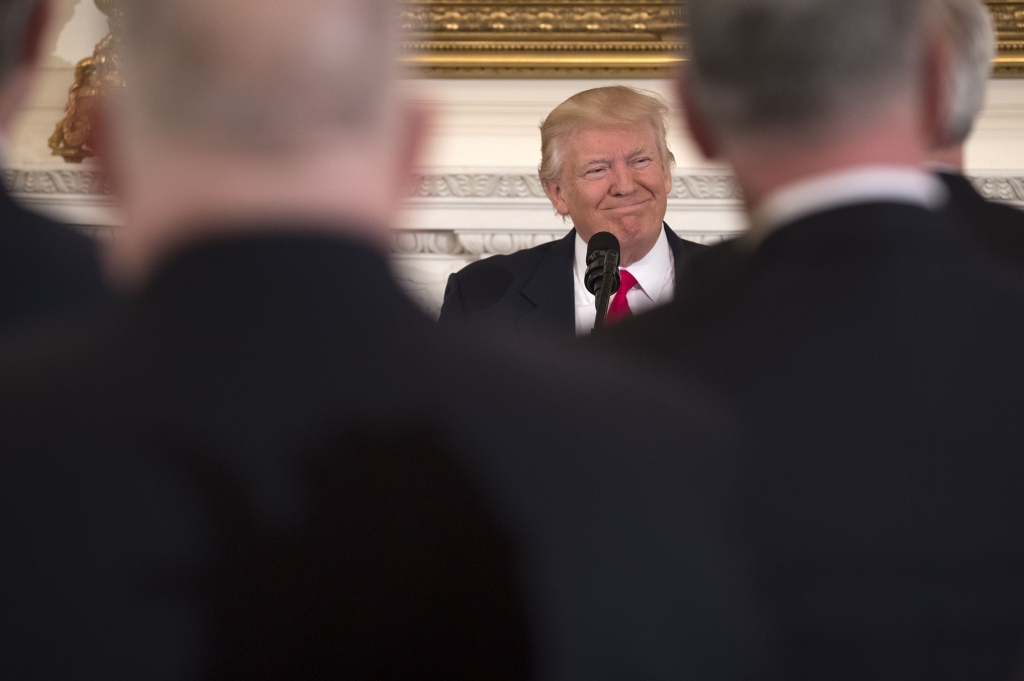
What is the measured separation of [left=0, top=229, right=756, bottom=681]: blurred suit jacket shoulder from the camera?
610mm

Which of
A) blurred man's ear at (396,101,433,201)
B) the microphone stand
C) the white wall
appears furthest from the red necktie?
blurred man's ear at (396,101,433,201)

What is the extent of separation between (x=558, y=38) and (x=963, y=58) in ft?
6.93

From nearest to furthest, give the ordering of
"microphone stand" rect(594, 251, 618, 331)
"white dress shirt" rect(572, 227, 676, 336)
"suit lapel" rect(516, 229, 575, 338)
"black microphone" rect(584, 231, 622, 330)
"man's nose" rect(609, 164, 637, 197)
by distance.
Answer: "microphone stand" rect(594, 251, 618, 331), "black microphone" rect(584, 231, 622, 330), "suit lapel" rect(516, 229, 575, 338), "white dress shirt" rect(572, 227, 676, 336), "man's nose" rect(609, 164, 637, 197)

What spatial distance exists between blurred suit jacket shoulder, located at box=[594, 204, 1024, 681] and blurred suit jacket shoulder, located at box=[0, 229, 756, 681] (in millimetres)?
371

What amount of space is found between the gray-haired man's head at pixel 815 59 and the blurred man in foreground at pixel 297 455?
503 mm

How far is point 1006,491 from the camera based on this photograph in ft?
3.39

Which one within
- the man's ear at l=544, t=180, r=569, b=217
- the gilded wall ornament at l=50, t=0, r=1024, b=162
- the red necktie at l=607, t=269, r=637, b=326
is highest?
the gilded wall ornament at l=50, t=0, r=1024, b=162

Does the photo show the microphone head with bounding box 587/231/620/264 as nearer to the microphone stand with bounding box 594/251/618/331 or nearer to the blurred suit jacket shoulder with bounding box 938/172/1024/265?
the microphone stand with bounding box 594/251/618/331

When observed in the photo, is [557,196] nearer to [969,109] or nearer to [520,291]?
[520,291]

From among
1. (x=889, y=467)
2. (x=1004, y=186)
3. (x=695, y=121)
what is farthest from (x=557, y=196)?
(x=889, y=467)

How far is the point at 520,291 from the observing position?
283cm

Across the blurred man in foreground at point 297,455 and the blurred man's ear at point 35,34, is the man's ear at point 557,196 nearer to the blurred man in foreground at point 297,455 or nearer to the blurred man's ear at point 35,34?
the blurred man's ear at point 35,34

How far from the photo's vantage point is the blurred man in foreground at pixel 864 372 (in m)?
1.00

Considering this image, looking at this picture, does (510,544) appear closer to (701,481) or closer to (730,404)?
(701,481)
